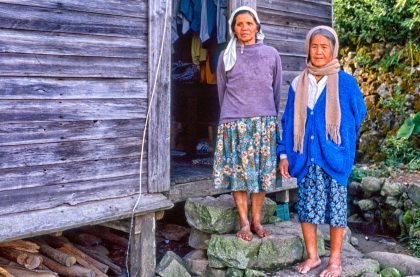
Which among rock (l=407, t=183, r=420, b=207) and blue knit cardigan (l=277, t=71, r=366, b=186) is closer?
blue knit cardigan (l=277, t=71, r=366, b=186)

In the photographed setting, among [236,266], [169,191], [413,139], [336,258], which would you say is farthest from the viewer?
[413,139]

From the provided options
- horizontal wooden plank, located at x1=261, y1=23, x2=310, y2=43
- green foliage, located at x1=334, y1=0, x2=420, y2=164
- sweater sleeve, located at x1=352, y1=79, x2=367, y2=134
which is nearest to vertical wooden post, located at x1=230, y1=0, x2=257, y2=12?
horizontal wooden plank, located at x1=261, y1=23, x2=310, y2=43

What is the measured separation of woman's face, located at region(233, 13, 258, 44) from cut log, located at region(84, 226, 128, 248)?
298 cm

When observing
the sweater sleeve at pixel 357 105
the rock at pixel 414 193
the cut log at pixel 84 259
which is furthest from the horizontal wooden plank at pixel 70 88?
the rock at pixel 414 193

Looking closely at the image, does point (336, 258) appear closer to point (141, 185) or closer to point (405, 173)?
point (141, 185)

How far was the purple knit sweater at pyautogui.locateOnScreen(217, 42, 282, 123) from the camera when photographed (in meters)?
4.11

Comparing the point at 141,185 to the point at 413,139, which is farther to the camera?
the point at 413,139

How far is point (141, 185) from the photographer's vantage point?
4574 mm

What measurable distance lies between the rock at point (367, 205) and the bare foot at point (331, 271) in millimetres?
3662

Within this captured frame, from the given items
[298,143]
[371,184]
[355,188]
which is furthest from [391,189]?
[298,143]

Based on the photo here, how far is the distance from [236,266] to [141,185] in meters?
1.19

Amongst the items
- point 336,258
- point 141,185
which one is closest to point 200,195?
point 141,185

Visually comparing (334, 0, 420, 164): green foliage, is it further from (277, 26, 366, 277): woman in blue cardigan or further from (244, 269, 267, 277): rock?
(244, 269, 267, 277): rock

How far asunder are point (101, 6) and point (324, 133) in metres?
2.24
